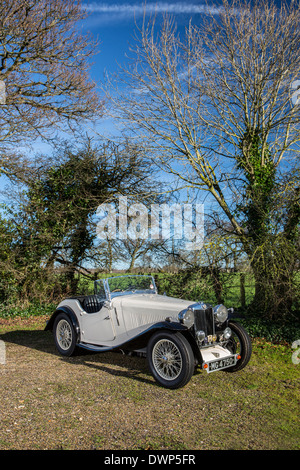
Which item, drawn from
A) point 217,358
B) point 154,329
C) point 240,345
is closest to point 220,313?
point 240,345

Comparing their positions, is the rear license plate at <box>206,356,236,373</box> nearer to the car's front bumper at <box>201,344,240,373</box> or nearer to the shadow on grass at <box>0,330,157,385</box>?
the car's front bumper at <box>201,344,240,373</box>

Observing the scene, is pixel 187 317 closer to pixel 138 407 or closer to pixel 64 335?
pixel 138 407

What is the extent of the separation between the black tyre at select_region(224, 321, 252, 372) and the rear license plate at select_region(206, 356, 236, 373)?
330 mm

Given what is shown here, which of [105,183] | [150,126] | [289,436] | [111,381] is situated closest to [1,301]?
[105,183]

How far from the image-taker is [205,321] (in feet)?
18.4

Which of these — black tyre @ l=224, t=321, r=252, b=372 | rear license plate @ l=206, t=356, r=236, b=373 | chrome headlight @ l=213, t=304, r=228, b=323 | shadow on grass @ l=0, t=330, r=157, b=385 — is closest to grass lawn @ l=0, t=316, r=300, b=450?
shadow on grass @ l=0, t=330, r=157, b=385

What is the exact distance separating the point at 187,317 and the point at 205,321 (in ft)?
1.58

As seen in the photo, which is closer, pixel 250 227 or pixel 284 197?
pixel 284 197

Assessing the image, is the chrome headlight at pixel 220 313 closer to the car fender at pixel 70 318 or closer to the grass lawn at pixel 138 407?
the grass lawn at pixel 138 407

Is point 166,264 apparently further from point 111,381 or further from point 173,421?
point 173,421

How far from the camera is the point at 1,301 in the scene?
40.1 ft

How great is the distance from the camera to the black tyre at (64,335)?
6906 mm

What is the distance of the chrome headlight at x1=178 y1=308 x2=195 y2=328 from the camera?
5.21 meters

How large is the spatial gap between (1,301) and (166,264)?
17.3ft
